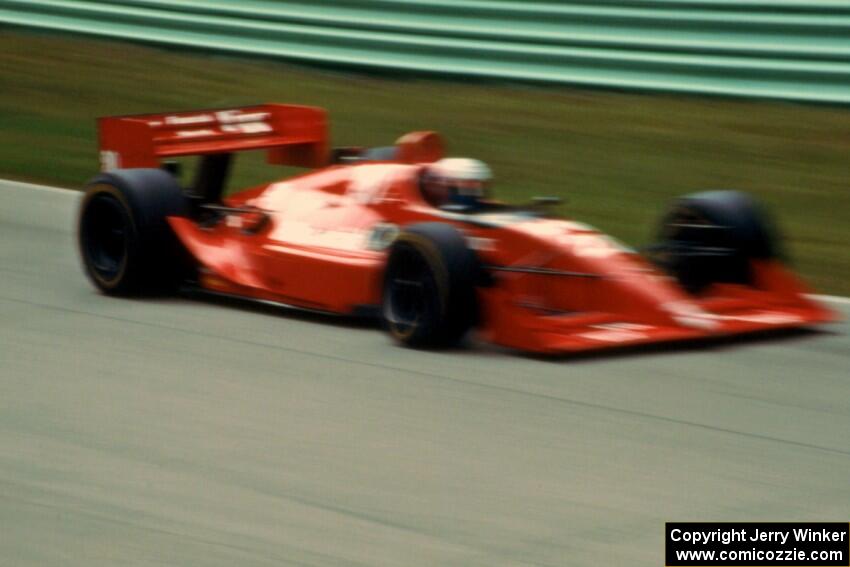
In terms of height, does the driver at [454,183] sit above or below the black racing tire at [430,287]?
above

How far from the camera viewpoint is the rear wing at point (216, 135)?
10.0 m

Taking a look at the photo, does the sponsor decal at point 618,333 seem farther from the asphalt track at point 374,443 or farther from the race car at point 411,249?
the asphalt track at point 374,443

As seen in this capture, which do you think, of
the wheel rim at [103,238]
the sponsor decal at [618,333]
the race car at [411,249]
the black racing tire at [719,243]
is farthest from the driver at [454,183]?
the wheel rim at [103,238]

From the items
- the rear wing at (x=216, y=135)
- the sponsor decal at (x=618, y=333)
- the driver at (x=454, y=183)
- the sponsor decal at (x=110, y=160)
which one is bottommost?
the sponsor decal at (x=618, y=333)

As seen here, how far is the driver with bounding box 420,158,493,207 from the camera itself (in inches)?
348

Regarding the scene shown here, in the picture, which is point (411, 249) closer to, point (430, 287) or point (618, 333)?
point (430, 287)

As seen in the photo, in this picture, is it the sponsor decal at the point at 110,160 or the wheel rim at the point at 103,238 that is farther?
the sponsor decal at the point at 110,160

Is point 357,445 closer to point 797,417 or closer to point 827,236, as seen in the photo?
point 797,417

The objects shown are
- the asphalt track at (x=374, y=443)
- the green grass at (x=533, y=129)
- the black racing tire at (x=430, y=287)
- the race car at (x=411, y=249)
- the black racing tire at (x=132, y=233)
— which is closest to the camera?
the asphalt track at (x=374, y=443)

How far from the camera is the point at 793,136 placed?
14750 millimetres

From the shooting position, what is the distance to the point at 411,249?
26.6 ft

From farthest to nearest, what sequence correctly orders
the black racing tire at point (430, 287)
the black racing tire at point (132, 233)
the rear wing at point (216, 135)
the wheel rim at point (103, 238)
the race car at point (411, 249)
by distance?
the rear wing at point (216, 135), the wheel rim at point (103, 238), the black racing tire at point (132, 233), the race car at point (411, 249), the black racing tire at point (430, 287)

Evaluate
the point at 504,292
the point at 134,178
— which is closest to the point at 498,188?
the point at 134,178

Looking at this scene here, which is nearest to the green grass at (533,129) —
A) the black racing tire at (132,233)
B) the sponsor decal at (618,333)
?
the sponsor decal at (618,333)
